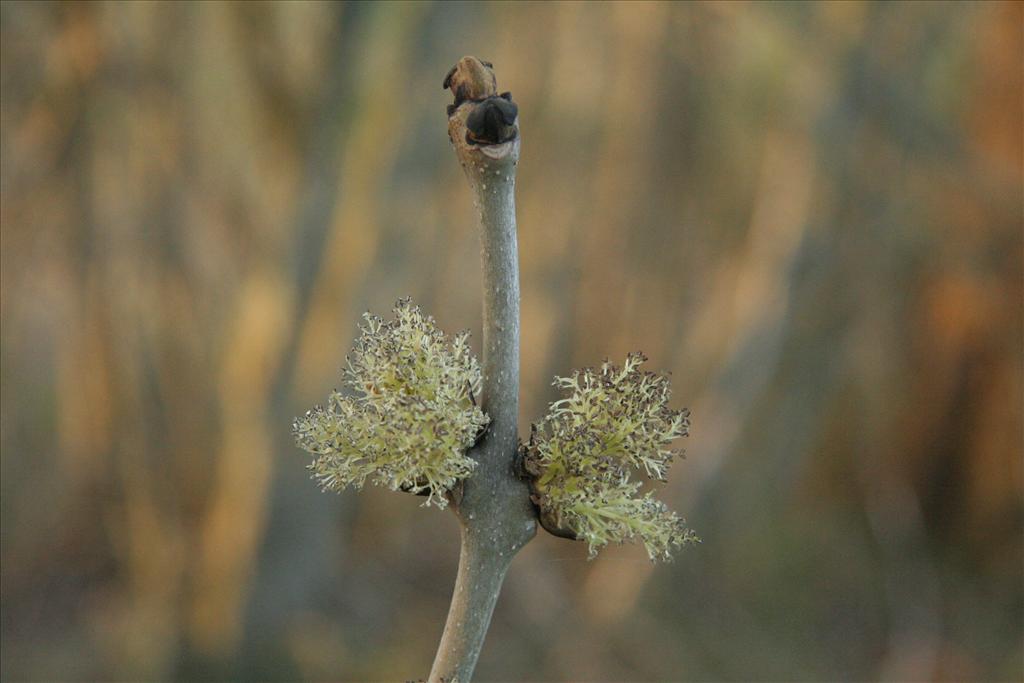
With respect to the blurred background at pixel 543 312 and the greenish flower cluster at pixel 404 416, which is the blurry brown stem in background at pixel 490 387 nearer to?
the greenish flower cluster at pixel 404 416

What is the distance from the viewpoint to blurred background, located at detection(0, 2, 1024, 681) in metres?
2.78

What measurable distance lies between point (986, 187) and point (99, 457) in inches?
117

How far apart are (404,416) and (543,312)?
11.3ft

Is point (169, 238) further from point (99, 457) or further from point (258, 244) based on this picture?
point (99, 457)

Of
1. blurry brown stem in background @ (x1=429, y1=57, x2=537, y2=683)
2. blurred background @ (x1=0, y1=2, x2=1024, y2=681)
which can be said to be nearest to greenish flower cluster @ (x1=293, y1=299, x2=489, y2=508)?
blurry brown stem in background @ (x1=429, y1=57, x2=537, y2=683)

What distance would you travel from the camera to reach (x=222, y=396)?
9.54 feet

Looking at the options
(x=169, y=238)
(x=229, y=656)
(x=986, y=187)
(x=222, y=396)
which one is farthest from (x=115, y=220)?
(x=986, y=187)

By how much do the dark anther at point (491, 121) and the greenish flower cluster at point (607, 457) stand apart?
12 centimetres

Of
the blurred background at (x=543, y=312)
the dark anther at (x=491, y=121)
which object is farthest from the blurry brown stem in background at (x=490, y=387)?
the blurred background at (x=543, y=312)

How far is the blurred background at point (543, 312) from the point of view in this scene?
2781 millimetres


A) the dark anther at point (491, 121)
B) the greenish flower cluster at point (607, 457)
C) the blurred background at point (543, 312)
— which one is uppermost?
the dark anther at point (491, 121)

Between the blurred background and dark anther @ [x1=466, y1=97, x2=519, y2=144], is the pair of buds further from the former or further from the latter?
the blurred background

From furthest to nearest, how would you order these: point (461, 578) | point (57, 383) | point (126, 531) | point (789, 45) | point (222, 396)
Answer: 1. point (57, 383)
2. point (126, 531)
3. point (789, 45)
4. point (222, 396)
5. point (461, 578)

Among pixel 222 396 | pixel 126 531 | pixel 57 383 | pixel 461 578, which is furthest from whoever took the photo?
pixel 57 383
